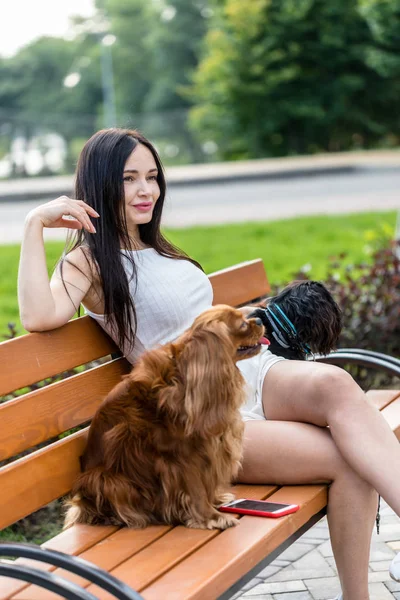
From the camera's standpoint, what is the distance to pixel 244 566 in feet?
8.20

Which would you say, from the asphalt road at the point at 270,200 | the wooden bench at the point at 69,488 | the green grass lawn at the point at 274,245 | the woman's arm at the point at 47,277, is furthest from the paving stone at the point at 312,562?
the asphalt road at the point at 270,200

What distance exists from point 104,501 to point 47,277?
2.38 ft

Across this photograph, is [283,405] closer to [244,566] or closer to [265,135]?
[244,566]

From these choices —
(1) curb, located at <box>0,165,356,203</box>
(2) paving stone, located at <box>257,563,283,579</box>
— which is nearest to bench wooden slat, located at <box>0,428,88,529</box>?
(2) paving stone, located at <box>257,563,283,579</box>

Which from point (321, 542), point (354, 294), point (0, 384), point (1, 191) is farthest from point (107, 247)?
point (1, 191)

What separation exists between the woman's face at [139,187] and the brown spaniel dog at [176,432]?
0.77 metres

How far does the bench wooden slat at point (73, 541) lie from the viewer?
246 centimetres

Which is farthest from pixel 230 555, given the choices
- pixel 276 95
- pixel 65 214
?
pixel 276 95

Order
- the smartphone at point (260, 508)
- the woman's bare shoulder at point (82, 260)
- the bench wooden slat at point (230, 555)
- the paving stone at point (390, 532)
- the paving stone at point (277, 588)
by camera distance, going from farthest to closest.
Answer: the paving stone at point (390, 532)
the paving stone at point (277, 588)
the woman's bare shoulder at point (82, 260)
the smartphone at point (260, 508)
the bench wooden slat at point (230, 555)

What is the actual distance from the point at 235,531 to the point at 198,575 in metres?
0.31

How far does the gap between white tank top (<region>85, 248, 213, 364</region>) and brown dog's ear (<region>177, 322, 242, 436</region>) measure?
24.9 inches

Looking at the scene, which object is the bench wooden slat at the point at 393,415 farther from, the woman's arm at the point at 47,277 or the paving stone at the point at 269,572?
the woman's arm at the point at 47,277

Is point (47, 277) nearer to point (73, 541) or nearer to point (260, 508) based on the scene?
point (73, 541)

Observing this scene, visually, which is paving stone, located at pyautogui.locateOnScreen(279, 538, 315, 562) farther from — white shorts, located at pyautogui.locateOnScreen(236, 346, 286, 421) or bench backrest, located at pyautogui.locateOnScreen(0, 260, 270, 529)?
bench backrest, located at pyautogui.locateOnScreen(0, 260, 270, 529)
